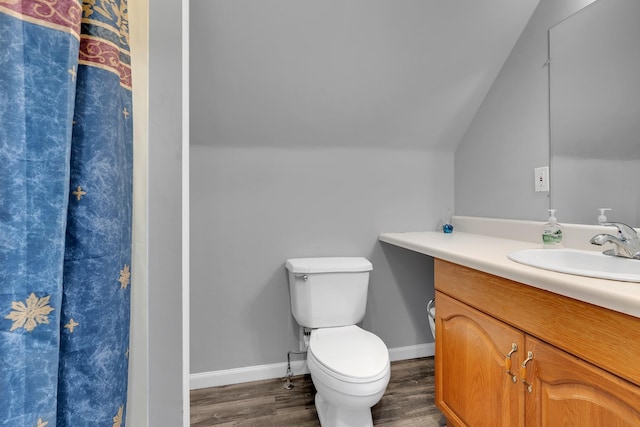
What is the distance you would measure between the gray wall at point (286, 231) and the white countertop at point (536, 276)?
1.91 ft

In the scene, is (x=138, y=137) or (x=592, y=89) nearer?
(x=138, y=137)

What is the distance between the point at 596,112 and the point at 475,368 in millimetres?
1186

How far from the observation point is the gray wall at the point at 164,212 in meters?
0.65

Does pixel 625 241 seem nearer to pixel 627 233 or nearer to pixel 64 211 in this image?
pixel 627 233

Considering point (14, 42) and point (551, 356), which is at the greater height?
point (14, 42)

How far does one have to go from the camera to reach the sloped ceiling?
1435 mm

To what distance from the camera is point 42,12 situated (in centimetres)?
43

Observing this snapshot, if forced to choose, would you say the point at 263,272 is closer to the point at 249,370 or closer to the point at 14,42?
the point at 249,370

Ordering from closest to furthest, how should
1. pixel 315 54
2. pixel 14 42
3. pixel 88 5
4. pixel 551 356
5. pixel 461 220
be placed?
1. pixel 14 42
2. pixel 88 5
3. pixel 551 356
4. pixel 315 54
5. pixel 461 220

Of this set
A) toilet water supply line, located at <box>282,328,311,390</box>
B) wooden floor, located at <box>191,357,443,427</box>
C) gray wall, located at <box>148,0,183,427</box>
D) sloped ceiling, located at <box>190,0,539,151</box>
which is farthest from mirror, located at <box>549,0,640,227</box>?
gray wall, located at <box>148,0,183,427</box>

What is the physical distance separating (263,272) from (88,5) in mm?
1499

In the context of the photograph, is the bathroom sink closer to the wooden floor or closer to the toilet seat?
the toilet seat

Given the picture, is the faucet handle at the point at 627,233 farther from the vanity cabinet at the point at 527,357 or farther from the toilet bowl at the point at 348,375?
the toilet bowl at the point at 348,375

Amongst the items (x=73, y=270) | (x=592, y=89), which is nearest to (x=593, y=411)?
(x=73, y=270)
